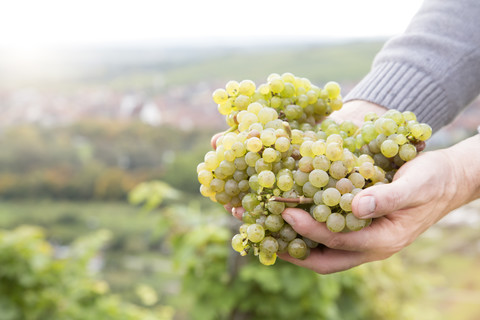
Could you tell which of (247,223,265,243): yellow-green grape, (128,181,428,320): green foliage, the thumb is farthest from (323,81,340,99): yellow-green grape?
(128,181,428,320): green foliage

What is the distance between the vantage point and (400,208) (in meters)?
0.75

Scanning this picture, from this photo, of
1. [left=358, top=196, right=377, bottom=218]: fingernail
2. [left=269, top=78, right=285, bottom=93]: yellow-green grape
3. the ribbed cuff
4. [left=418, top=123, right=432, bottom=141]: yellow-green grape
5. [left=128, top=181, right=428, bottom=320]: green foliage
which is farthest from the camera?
[left=128, top=181, right=428, bottom=320]: green foliage

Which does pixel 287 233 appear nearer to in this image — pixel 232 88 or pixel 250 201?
pixel 250 201

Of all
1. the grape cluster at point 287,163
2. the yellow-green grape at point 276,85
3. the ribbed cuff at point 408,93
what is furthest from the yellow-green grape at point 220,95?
the ribbed cuff at point 408,93

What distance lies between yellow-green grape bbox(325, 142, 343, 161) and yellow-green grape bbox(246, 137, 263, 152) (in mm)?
119

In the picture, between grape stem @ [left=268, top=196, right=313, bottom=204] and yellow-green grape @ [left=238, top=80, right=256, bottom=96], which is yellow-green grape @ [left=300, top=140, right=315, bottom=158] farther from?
yellow-green grape @ [left=238, top=80, right=256, bottom=96]

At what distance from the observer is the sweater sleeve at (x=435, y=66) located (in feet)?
3.64

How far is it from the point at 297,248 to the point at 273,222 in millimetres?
69

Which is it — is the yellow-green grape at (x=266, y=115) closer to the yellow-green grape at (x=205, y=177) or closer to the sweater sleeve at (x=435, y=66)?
the yellow-green grape at (x=205, y=177)

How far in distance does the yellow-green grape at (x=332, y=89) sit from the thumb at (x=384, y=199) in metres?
0.31

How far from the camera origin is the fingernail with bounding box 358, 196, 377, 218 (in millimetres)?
673

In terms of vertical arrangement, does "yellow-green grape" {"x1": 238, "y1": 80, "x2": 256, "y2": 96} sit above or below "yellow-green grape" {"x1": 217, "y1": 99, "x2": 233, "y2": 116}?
above

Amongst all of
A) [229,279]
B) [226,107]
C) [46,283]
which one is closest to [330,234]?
[226,107]

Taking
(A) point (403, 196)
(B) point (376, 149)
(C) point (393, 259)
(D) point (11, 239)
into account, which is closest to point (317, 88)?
(B) point (376, 149)
